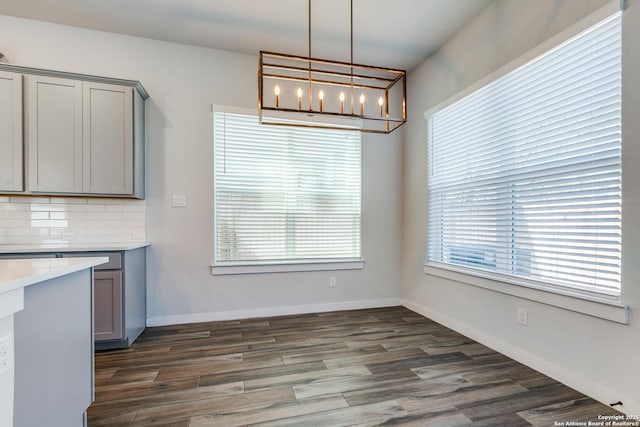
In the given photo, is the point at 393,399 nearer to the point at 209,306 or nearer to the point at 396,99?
the point at 209,306

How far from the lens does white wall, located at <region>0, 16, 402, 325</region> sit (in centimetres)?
304

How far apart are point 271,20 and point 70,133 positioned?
2074 mm

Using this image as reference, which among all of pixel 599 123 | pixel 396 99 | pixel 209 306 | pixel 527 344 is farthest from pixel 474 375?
pixel 396 99

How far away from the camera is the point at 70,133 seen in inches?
107

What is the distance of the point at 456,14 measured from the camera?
9.14 feet

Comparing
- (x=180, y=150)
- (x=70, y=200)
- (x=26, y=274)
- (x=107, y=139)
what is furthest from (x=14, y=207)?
(x=26, y=274)

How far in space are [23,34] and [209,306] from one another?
3.17m

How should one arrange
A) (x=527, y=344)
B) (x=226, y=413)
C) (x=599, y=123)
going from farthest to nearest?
(x=527, y=344) → (x=599, y=123) → (x=226, y=413)

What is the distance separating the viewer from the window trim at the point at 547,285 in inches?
71.2

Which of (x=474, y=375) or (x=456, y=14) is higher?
(x=456, y=14)

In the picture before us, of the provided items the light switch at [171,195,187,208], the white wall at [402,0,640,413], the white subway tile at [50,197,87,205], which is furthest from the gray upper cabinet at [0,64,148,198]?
the white wall at [402,0,640,413]

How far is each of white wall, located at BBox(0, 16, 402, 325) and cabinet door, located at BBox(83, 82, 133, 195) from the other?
1.12 ft

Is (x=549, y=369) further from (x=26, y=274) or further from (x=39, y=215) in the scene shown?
(x=39, y=215)

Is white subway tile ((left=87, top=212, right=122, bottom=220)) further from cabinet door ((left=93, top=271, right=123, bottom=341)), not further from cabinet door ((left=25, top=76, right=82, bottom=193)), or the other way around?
cabinet door ((left=93, top=271, right=123, bottom=341))
